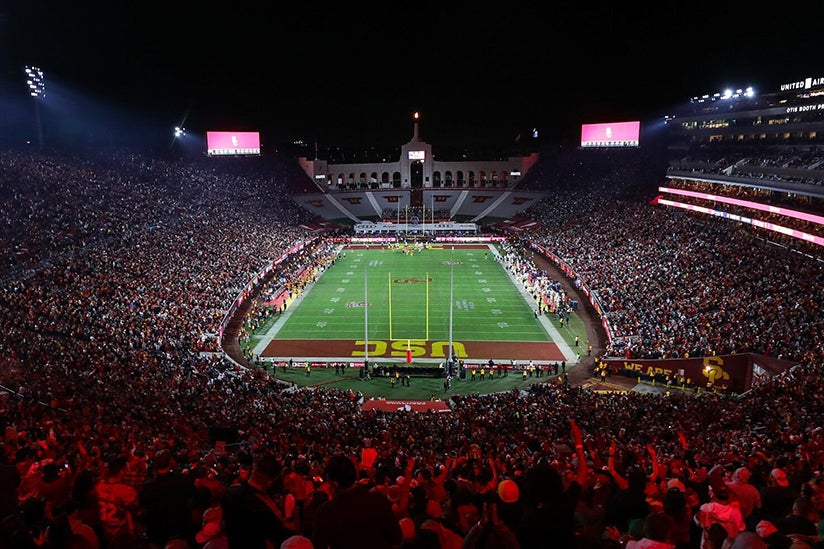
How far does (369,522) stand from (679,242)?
41.4 meters

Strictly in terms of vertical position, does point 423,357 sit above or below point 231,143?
below

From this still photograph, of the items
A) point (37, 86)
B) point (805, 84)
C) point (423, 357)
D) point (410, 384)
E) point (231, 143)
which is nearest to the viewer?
point (410, 384)

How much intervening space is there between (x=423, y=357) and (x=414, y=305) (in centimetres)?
979

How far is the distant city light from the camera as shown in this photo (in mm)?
49841

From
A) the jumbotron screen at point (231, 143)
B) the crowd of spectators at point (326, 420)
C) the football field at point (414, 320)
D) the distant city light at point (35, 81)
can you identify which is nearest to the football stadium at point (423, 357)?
the crowd of spectators at point (326, 420)

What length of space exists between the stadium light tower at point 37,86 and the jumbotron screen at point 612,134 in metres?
58.2

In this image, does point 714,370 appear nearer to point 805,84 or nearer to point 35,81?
point 805,84

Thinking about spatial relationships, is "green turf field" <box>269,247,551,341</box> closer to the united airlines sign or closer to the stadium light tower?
the stadium light tower

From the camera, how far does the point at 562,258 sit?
48.7 metres

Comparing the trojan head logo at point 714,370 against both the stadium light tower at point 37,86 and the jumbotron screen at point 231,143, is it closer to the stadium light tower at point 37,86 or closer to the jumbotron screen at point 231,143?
the stadium light tower at point 37,86

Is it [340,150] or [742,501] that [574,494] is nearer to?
[742,501]

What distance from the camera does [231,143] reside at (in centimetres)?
7888

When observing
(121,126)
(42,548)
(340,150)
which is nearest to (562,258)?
(42,548)

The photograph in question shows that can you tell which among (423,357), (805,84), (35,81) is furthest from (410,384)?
(805,84)
